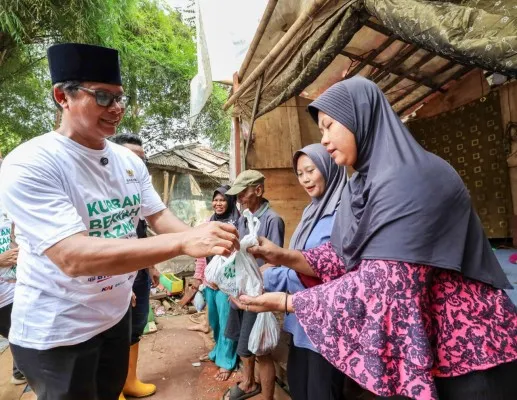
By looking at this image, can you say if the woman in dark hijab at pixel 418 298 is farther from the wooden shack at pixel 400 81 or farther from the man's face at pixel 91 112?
the man's face at pixel 91 112

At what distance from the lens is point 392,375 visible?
1174 mm

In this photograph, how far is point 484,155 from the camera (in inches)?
202

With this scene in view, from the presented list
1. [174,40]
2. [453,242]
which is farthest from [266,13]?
[174,40]

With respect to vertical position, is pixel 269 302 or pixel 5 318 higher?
pixel 269 302

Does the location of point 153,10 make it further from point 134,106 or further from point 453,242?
point 453,242

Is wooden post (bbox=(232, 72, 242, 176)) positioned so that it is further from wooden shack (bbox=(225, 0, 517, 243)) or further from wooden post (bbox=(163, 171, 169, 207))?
wooden post (bbox=(163, 171, 169, 207))

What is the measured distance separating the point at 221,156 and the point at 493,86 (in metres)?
10.9

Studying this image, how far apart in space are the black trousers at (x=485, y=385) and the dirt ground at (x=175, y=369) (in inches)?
87.4

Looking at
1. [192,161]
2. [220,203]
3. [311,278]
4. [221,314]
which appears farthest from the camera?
[192,161]

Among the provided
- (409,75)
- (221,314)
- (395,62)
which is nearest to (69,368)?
(221,314)

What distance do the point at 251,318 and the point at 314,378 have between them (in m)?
1.08

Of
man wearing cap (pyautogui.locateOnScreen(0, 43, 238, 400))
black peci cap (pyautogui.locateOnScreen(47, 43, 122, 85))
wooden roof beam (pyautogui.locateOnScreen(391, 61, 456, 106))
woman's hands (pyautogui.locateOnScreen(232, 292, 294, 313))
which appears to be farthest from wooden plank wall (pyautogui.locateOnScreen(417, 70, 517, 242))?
black peci cap (pyautogui.locateOnScreen(47, 43, 122, 85))

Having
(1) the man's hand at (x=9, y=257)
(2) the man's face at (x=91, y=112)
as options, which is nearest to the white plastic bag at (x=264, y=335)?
(2) the man's face at (x=91, y=112)

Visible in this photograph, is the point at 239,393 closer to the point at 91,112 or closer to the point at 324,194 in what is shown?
the point at 324,194
